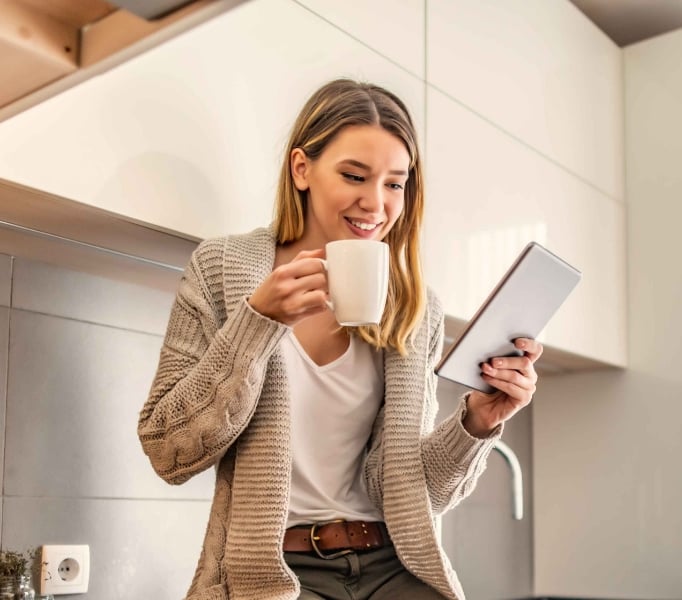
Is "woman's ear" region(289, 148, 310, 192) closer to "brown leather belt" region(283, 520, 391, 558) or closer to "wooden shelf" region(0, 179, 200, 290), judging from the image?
"wooden shelf" region(0, 179, 200, 290)

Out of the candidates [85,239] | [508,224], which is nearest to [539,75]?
[508,224]

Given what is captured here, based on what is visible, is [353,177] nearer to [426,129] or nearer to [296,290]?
[296,290]

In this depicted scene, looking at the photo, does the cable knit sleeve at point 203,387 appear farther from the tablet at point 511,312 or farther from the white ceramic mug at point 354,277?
the tablet at point 511,312

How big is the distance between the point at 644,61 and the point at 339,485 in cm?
173

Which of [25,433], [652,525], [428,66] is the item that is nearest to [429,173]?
[428,66]

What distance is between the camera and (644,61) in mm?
2674

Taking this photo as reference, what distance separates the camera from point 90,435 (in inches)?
65.4

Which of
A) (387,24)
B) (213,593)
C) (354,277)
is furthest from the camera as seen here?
(387,24)

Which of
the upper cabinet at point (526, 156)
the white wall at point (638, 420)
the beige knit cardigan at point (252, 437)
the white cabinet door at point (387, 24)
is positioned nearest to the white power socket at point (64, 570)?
the beige knit cardigan at point (252, 437)

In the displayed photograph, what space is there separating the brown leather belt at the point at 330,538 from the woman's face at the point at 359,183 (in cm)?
37

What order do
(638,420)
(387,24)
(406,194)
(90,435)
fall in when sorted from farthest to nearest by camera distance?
(638,420), (387,24), (90,435), (406,194)

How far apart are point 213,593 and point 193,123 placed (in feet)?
2.17

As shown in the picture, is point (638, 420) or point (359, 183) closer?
point (359, 183)

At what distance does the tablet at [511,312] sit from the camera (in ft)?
3.95
